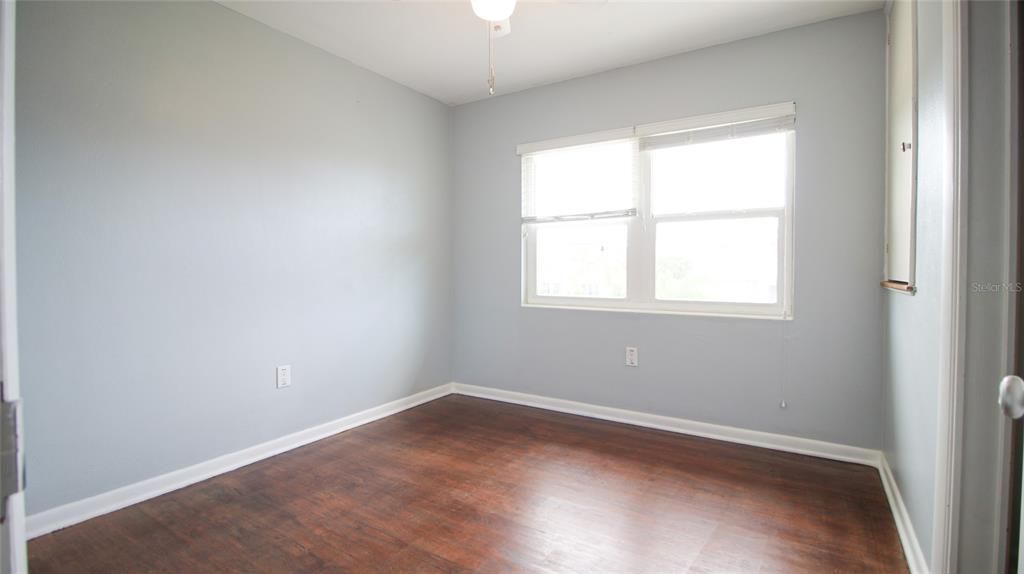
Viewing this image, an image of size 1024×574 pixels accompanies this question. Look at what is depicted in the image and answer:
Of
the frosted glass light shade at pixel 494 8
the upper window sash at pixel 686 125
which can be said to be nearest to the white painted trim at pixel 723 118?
the upper window sash at pixel 686 125

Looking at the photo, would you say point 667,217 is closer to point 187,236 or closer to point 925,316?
point 925,316

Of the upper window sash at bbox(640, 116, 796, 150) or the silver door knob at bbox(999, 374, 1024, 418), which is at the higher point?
the upper window sash at bbox(640, 116, 796, 150)

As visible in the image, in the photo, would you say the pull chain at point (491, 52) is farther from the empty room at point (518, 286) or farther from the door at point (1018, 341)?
the door at point (1018, 341)

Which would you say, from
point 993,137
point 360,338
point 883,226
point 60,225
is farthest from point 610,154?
point 60,225

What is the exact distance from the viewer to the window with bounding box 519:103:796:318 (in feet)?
9.25

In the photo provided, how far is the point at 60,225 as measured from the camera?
1.93m

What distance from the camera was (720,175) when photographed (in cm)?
296

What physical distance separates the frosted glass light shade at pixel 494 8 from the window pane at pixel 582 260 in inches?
64.9

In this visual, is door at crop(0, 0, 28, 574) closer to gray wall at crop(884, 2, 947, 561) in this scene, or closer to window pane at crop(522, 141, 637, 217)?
gray wall at crop(884, 2, 947, 561)

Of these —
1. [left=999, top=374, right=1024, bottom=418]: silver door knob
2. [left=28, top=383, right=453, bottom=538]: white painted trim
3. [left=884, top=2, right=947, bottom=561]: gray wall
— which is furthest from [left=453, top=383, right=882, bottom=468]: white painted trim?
[left=999, top=374, right=1024, bottom=418]: silver door knob

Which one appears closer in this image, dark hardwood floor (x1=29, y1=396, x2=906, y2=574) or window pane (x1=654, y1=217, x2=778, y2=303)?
dark hardwood floor (x1=29, y1=396, x2=906, y2=574)

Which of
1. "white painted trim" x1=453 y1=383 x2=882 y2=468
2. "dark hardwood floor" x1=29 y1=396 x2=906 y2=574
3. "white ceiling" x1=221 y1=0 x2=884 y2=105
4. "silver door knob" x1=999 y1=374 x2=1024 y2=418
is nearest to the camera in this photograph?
"silver door knob" x1=999 y1=374 x2=1024 y2=418

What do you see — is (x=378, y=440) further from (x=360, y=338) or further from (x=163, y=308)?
(x=163, y=308)

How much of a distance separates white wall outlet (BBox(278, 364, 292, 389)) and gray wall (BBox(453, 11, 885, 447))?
1574mm
